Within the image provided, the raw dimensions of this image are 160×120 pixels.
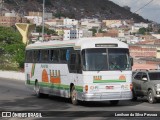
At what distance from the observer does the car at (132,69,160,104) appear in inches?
1005

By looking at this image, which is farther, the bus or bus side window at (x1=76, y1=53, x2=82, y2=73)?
bus side window at (x1=76, y1=53, x2=82, y2=73)

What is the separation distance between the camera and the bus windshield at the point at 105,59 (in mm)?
23469

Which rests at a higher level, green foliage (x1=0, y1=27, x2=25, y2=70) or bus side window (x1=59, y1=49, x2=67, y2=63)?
bus side window (x1=59, y1=49, x2=67, y2=63)

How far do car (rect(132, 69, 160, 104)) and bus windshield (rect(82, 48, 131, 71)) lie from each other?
229cm

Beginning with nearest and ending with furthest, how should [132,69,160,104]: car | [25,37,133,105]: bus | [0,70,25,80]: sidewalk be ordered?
[25,37,133,105]: bus → [132,69,160,104]: car → [0,70,25,80]: sidewalk

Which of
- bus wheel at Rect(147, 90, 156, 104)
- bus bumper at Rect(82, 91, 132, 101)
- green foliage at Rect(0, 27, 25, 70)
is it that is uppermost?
bus bumper at Rect(82, 91, 132, 101)

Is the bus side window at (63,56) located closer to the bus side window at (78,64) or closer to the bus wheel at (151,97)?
the bus side window at (78,64)

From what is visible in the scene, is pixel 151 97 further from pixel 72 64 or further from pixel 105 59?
pixel 72 64

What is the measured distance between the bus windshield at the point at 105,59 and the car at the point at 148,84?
229 cm

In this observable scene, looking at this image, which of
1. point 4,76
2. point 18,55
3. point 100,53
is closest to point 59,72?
point 100,53

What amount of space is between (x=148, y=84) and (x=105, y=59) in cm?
338

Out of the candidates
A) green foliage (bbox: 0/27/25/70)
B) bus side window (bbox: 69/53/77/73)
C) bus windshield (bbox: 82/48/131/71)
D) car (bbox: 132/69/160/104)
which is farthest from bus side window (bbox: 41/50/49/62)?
green foliage (bbox: 0/27/25/70)

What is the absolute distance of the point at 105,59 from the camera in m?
23.6

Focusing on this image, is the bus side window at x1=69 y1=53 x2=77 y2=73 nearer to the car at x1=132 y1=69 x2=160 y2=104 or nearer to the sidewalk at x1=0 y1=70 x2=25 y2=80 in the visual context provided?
the car at x1=132 y1=69 x2=160 y2=104
